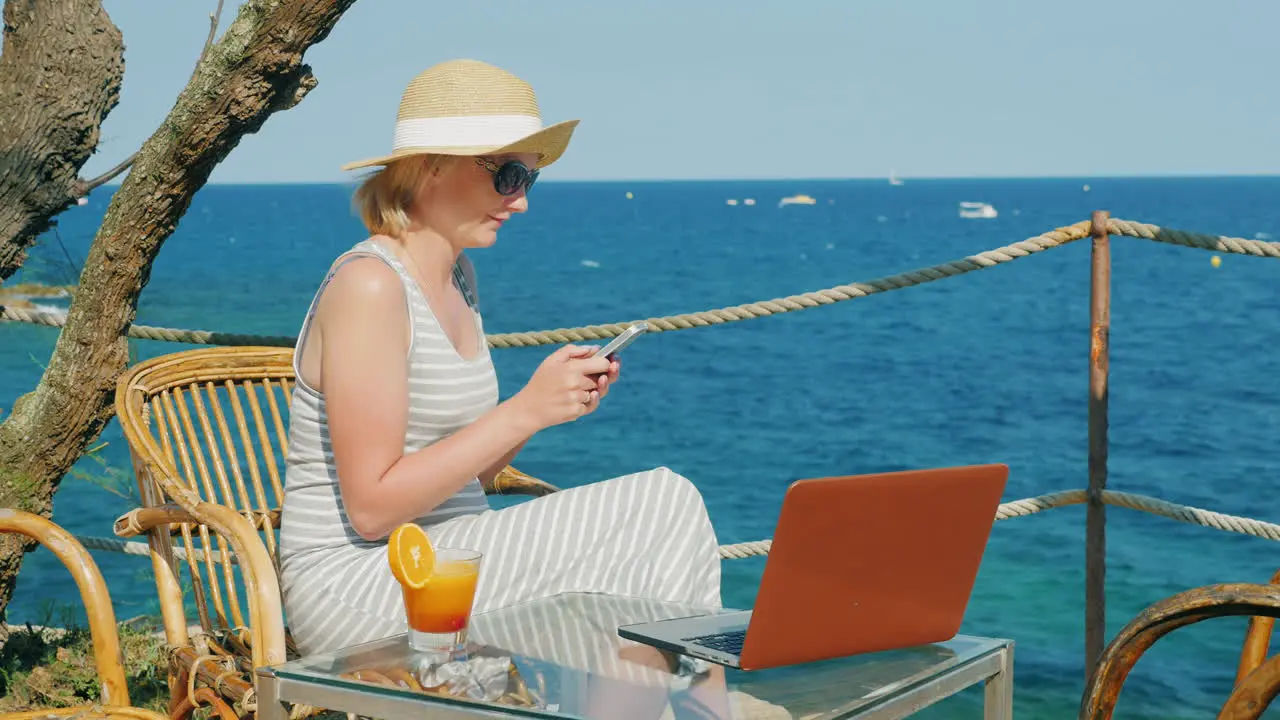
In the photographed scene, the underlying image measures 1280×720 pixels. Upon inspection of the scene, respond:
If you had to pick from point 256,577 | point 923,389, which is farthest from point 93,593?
point 923,389

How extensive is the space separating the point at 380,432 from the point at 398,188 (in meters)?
0.49

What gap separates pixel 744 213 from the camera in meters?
103

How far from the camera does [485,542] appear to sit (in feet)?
7.00

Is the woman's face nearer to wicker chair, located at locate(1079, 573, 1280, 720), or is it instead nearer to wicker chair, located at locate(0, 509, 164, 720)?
wicker chair, located at locate(0, 509, 164, 720)

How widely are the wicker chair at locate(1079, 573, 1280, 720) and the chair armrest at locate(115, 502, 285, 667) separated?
107 cm

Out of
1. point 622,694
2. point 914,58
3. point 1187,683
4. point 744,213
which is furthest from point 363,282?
point 744,213

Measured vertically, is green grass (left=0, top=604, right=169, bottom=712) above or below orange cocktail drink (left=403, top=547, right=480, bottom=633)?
below

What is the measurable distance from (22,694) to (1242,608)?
3.03m

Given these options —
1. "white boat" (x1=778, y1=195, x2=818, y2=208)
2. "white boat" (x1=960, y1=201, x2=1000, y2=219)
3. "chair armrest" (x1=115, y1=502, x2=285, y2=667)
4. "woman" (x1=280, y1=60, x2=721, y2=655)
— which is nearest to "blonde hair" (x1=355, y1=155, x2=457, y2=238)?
"woman" (x1=280, y1=60, x2=721, y2=655)

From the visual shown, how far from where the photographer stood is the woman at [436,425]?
2143mm

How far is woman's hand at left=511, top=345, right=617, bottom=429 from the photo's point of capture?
83.7 inches

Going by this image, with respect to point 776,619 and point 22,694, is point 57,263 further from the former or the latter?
point 776,619

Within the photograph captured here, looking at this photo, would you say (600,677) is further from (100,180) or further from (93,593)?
(100,180)

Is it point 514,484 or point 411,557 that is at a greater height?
point 411,557
